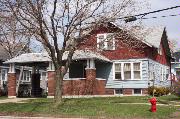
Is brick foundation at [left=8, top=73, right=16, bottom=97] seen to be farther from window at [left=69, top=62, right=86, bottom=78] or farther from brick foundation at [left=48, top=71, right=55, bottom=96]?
window at [left=69, top=62, right=86, bottom=78]

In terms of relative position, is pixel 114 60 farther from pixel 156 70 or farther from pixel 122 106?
pixel 122 106

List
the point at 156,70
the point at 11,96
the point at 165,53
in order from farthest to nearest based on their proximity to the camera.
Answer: the point at 165,53 → the point at 156,70 → the point at 11,96

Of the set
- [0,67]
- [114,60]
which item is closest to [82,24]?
[114,60]

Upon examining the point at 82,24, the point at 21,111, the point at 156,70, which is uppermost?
the point at 82,24

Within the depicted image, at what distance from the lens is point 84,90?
33094 mm

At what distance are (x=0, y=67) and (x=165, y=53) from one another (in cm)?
2029

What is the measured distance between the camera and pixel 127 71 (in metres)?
35.8

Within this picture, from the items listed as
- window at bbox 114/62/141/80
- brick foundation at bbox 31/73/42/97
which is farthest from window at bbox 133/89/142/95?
brick foundation at bbox 31/73/42/97

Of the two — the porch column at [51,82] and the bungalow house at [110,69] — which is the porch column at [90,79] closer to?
the bungalow house at [110,69]

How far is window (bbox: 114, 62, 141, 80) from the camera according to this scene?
35.4m

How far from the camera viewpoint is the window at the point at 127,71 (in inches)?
1395

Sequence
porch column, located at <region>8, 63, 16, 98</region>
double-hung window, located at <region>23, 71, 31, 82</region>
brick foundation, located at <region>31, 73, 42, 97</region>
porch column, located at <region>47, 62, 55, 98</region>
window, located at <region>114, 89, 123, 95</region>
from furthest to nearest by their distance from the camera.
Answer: double-hung window, located at <region>23, 71, 31, 82</region> < brick foundation, located at <region>31, 73, 42, 97</region> < window, located at <region>114, 89, 123, 95</region> < porch column, located at <region>8, 63, 16, 98</region> < porch column, located at <region>47, 62, 55, 98</region>

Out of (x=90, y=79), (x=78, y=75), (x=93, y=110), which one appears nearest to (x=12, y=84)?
(x=78, y=75)

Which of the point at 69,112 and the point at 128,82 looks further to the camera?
the point at 128,82
